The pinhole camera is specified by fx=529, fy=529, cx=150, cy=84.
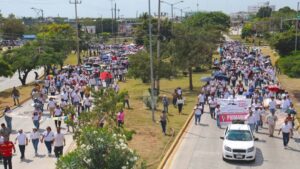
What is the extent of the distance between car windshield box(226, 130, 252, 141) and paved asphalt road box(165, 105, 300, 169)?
0.90 metres

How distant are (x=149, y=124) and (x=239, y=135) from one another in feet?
25.9

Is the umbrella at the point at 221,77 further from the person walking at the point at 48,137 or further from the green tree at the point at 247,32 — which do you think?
the green tree at the point at 247,32

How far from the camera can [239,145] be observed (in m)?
20.0

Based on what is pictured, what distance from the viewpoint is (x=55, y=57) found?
173 feet

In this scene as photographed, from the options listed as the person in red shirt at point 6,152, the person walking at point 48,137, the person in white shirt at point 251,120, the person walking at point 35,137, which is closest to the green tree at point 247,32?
the person in white shirt at point 251,120

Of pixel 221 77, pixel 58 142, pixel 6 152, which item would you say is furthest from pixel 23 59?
pixel 6 152

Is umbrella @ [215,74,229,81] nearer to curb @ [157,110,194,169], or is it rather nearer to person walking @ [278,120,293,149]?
curb @ [157,110,194,169]

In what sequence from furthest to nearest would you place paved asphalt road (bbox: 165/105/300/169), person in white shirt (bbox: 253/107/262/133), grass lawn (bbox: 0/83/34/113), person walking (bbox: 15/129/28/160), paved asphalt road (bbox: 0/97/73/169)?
grass lawn (bbox: 0/83/34/113) < person in white shirt (bbox: 253/107/262/133) < person walking (bbox: 15/129/28/160) < paved asphalt road (bbox: 165/105/300/169) < paved asphalt road (bbox: 0/97/73/169)

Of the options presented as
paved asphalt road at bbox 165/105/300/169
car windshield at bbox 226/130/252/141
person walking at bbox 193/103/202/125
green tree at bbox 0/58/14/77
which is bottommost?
paved asphalt road at bbox 165/105/300/169

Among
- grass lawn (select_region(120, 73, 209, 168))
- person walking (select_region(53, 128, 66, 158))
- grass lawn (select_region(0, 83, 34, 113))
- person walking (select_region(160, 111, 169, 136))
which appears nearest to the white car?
grass lawn (select_region(120, 73, 209, 168))

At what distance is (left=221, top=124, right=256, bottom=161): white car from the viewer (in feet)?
64.8

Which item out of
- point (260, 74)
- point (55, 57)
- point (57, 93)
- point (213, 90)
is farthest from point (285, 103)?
point (55, 57)

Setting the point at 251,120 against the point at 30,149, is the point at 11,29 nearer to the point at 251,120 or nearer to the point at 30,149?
the point at 30,149

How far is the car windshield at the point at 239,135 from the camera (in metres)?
20.5
